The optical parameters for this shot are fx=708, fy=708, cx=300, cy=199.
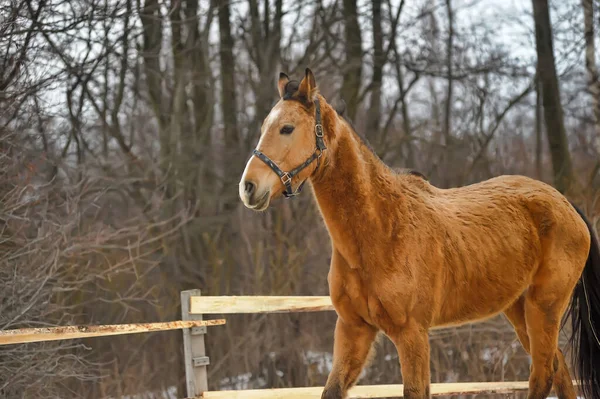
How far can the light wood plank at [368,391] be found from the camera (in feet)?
19.1

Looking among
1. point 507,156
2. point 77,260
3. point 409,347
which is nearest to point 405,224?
point 409,347

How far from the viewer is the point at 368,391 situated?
6086mm

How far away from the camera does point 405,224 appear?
152 inches

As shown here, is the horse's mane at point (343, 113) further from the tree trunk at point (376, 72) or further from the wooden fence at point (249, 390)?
the tree trunk at point (376, 72)

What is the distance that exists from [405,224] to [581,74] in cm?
1069

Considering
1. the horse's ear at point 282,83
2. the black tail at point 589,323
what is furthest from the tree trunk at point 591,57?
the horse's ear at point 282,83

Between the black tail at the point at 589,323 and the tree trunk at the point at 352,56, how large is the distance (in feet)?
25.0

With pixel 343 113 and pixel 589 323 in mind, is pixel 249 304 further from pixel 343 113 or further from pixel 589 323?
pixel 589 323

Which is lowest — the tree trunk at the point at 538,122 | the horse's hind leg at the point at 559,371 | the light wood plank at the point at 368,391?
the light wood plank at the point at 368,391

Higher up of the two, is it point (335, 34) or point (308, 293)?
point (335, 34)

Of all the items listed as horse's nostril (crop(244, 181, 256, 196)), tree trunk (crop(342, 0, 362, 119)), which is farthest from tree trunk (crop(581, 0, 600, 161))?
horse's nostril (crop(244, 181, 256, 196))

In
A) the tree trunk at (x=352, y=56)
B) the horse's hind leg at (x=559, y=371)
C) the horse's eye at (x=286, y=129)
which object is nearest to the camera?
the horse's eye at (x=286, y=129)

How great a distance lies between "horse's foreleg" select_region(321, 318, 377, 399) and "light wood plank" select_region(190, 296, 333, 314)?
211cm

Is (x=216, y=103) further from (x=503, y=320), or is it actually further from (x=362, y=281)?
(x=362, y=281)
